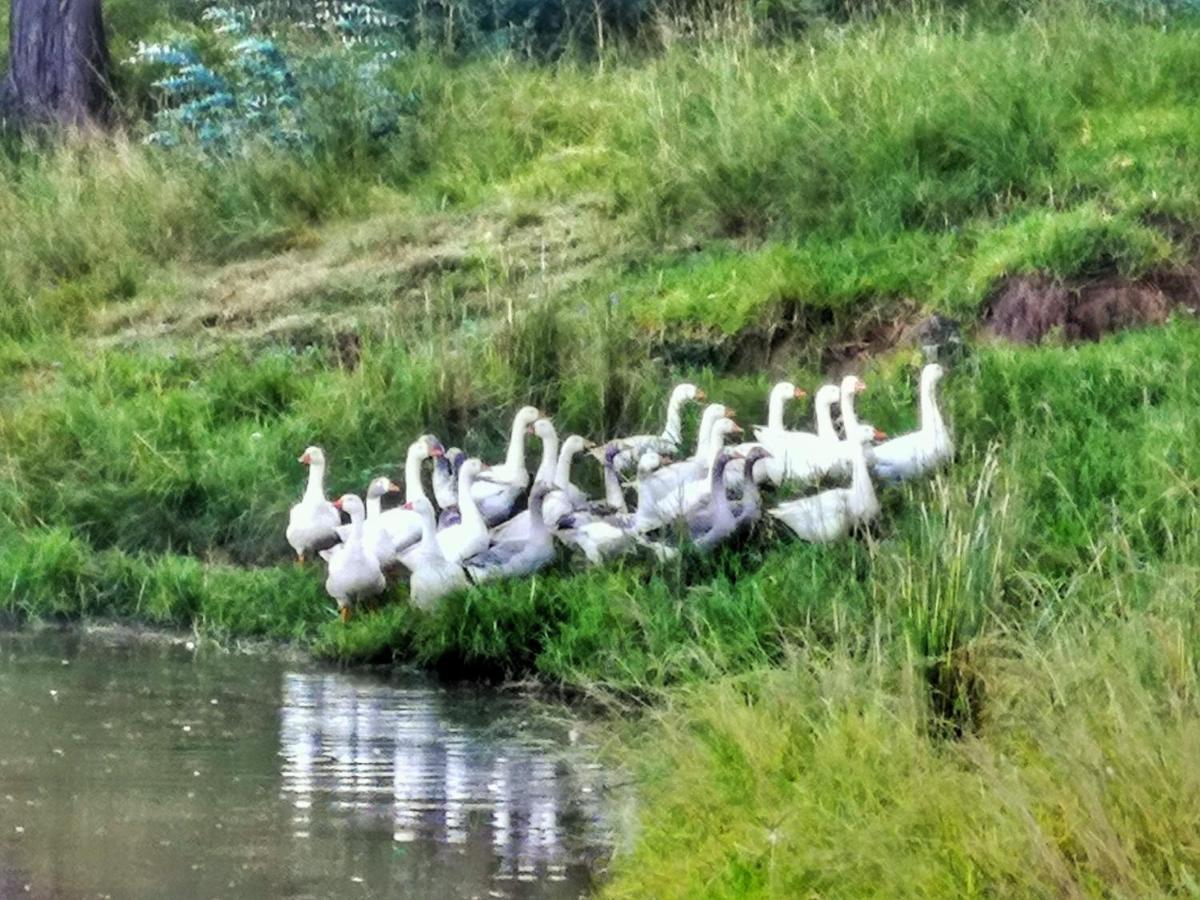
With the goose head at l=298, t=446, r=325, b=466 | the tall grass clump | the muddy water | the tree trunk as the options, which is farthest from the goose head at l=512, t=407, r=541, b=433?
the tree trunk

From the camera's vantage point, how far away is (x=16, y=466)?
14.4 metres

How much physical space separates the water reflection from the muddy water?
0.01 metres

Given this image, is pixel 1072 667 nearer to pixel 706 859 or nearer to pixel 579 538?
pixel 706 859

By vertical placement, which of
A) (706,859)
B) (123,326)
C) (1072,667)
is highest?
(1072,667)

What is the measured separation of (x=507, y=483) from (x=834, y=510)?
2230 millimetres

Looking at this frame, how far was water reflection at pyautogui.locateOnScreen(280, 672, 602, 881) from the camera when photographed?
8578 millimetres

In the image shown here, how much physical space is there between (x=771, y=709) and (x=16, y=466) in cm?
766

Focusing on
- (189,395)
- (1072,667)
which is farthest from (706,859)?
(189,395)

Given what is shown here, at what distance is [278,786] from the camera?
9352 mm

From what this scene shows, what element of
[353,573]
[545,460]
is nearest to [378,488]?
[545,460]

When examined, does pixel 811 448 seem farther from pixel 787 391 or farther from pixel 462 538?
pixel 462 538

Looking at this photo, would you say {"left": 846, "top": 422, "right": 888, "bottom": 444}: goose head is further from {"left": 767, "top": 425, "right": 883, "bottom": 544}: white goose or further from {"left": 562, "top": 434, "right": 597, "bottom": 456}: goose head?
{"left": 562, "top": 434, "right": 597, "bottom": 456}: goose head

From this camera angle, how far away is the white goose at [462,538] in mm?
12227

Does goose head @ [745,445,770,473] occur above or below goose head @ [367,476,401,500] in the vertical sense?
above
